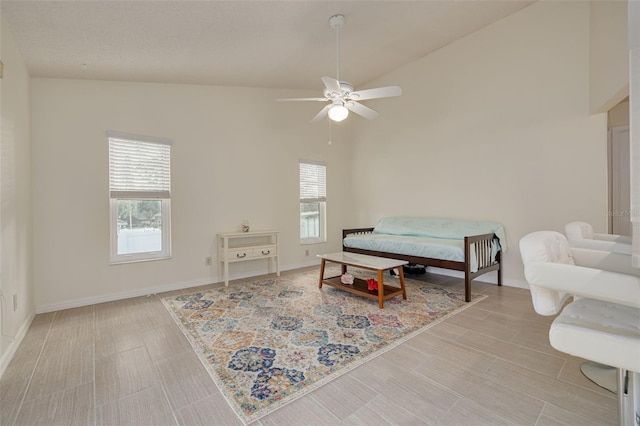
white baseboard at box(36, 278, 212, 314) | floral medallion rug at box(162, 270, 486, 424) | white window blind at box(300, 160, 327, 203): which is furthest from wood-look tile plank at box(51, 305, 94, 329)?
white window blind at box(300, 160, 327, 203)

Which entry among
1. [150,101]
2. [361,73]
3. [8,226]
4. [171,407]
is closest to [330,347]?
[171,407]

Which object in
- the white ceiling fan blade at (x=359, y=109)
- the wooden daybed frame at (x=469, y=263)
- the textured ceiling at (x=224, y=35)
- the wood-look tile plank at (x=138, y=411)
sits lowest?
the wood-look tile plank at (x=138, y=411)

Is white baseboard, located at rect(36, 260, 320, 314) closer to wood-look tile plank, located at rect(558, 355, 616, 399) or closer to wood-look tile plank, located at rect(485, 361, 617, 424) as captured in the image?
wood-look tile plank, located at rect(485, 361, 617, 424)

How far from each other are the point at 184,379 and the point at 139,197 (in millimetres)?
2613

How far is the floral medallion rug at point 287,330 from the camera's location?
1.87 meters

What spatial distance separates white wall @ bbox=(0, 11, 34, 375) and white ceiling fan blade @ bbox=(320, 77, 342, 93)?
8.00ft

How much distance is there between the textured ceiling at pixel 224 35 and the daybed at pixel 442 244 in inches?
106

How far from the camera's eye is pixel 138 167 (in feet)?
12.2

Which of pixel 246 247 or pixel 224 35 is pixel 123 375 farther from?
pixel 224 35

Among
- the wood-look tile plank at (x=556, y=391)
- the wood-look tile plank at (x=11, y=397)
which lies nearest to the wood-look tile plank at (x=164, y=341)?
the wood-look tile plank at (x=11, y=397)

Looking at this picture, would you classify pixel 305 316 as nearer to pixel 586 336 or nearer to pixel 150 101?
pixel 586 336

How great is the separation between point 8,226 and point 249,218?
2732 millimetres

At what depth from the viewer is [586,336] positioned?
1101 millimetres

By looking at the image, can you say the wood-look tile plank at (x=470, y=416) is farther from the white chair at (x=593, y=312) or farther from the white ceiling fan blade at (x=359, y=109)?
the white ceiling fan blade at (x=359, y=109)
